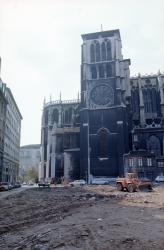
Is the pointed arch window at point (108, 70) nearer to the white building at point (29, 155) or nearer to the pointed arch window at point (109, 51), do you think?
the pointed arch window at point (109, 51)

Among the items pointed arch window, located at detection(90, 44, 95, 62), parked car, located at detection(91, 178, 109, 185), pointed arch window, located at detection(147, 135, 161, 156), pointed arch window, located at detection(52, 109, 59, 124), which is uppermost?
pointed arch window, located at detection(90, 44, 95, 62)

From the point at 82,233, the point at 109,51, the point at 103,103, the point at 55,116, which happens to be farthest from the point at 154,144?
the point at 82,233

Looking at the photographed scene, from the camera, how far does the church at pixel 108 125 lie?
51625 mm

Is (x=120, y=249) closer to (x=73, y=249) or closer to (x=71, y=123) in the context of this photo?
(x=73, y=249)

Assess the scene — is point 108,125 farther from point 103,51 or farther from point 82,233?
point 82,233

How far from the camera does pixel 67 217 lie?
495 inches

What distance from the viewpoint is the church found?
51625mm

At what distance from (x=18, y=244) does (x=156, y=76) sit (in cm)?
6406

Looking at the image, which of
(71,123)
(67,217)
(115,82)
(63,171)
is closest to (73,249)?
(67,217)

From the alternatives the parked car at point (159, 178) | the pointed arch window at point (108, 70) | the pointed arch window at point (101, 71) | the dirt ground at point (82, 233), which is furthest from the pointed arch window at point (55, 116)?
the dirt ground at point (82, 233)

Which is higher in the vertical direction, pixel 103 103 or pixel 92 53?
pixel 92 53

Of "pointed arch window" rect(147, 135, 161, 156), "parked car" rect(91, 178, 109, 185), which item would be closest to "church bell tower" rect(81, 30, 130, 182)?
"parked car" rect(91, 178, 109, 185)

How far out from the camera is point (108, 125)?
54.2 meters

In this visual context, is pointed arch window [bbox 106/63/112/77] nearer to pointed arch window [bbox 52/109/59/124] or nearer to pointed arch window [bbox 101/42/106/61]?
pointed arch window [bbox 101/42/106/61]
